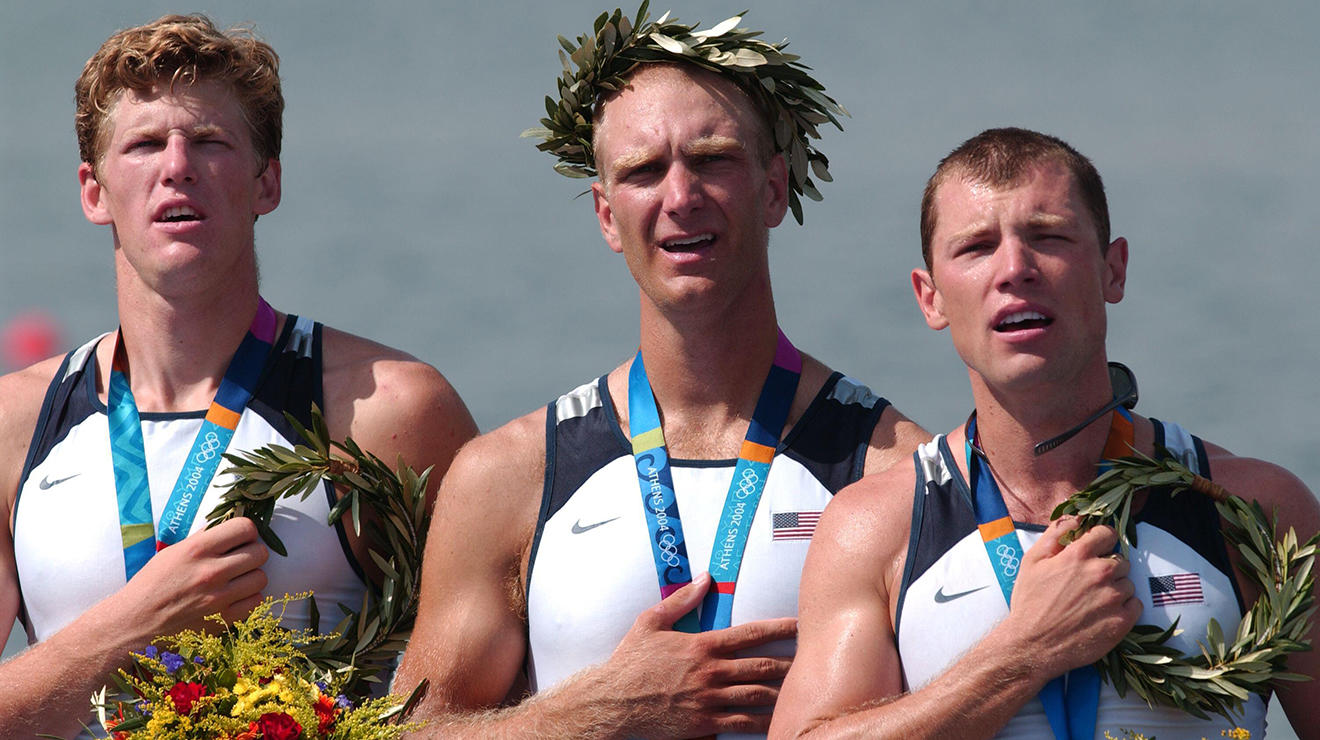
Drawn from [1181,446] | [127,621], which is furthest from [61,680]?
[1181,446]

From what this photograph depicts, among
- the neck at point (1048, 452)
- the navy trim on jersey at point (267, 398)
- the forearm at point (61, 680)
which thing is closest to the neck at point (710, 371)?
the neck at point (1048, 452)

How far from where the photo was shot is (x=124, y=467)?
657 centimetres

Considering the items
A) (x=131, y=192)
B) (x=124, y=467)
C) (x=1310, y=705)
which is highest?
(x=131, y=192)

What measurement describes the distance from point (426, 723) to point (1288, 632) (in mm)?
2644

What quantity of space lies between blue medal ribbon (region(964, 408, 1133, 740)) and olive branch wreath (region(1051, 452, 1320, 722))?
86 millimetres

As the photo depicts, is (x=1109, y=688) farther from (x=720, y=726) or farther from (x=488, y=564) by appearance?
(x=488, y=564)

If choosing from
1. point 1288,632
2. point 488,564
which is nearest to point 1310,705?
point 1288,632

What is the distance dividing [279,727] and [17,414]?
7.81 ft

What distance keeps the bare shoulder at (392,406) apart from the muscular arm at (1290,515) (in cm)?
269

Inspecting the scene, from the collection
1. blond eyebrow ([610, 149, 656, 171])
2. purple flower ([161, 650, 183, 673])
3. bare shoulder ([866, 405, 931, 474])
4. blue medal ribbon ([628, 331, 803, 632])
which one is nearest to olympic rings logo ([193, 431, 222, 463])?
purple flower ([161, 650, 183, 673])

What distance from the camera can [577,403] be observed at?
255 inches

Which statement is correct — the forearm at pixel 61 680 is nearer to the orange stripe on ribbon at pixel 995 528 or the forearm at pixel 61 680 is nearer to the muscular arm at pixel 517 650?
the muscular arm at pixel 517 650

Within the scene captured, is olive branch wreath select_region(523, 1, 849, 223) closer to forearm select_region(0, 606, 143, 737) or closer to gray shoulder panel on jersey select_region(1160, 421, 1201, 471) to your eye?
gray shoulder panel on jersey select_region(1160, 421, 1201, 471)

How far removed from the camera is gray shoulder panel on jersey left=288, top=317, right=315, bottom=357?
6832mm
